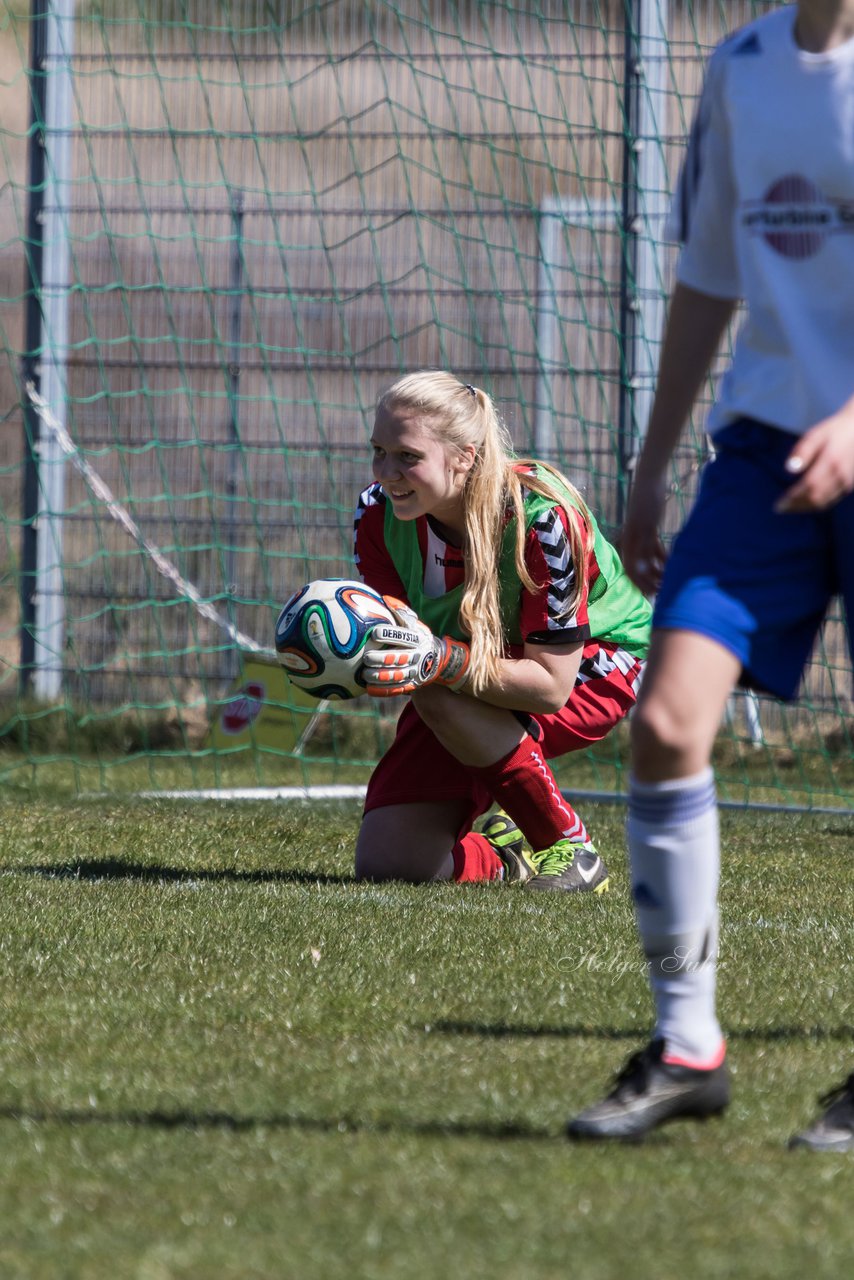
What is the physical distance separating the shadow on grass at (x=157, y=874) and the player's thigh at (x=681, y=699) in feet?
7.77

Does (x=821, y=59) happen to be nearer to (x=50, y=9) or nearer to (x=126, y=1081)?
(x=126, y=1081)

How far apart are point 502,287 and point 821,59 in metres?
6.39

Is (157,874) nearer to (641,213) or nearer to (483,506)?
(483,506)

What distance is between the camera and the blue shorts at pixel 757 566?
2.28 meters

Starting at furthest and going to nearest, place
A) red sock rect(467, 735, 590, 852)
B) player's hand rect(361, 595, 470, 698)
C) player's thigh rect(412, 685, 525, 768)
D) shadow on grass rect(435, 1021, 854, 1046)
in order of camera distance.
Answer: red sock rect(467, 735, 590, 852) < player's thigh rect(412, 685, 525, 768) < player's hand rect(361, 595, 470, 698) < shadow on grass rect(435, 1021, 854, 1046)

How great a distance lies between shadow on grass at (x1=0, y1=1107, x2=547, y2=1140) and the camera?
2357 mm

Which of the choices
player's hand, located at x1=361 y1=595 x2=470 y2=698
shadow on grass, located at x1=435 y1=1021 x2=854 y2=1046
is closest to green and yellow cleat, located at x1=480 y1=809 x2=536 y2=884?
player's hand, located at x1=361 y1=595 x2=470 y2=698

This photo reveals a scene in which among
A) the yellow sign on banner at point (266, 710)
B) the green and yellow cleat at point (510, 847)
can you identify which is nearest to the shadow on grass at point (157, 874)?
A: the green and yellow cleat at point (510, 847)

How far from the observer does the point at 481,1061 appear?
275 cm

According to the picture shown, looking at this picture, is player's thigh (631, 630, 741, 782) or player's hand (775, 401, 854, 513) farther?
player's thigh (631, 630, 741, 782)

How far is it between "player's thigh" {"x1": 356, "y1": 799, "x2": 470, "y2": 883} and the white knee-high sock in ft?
7.17

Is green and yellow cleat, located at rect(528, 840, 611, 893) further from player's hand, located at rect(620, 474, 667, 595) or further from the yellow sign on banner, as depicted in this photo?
the yellow sign on banner

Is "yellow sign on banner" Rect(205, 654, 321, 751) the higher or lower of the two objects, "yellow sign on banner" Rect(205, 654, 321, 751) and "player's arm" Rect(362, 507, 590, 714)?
the lower

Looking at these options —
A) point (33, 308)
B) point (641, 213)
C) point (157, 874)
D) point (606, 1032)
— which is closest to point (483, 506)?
point (157, 874)
